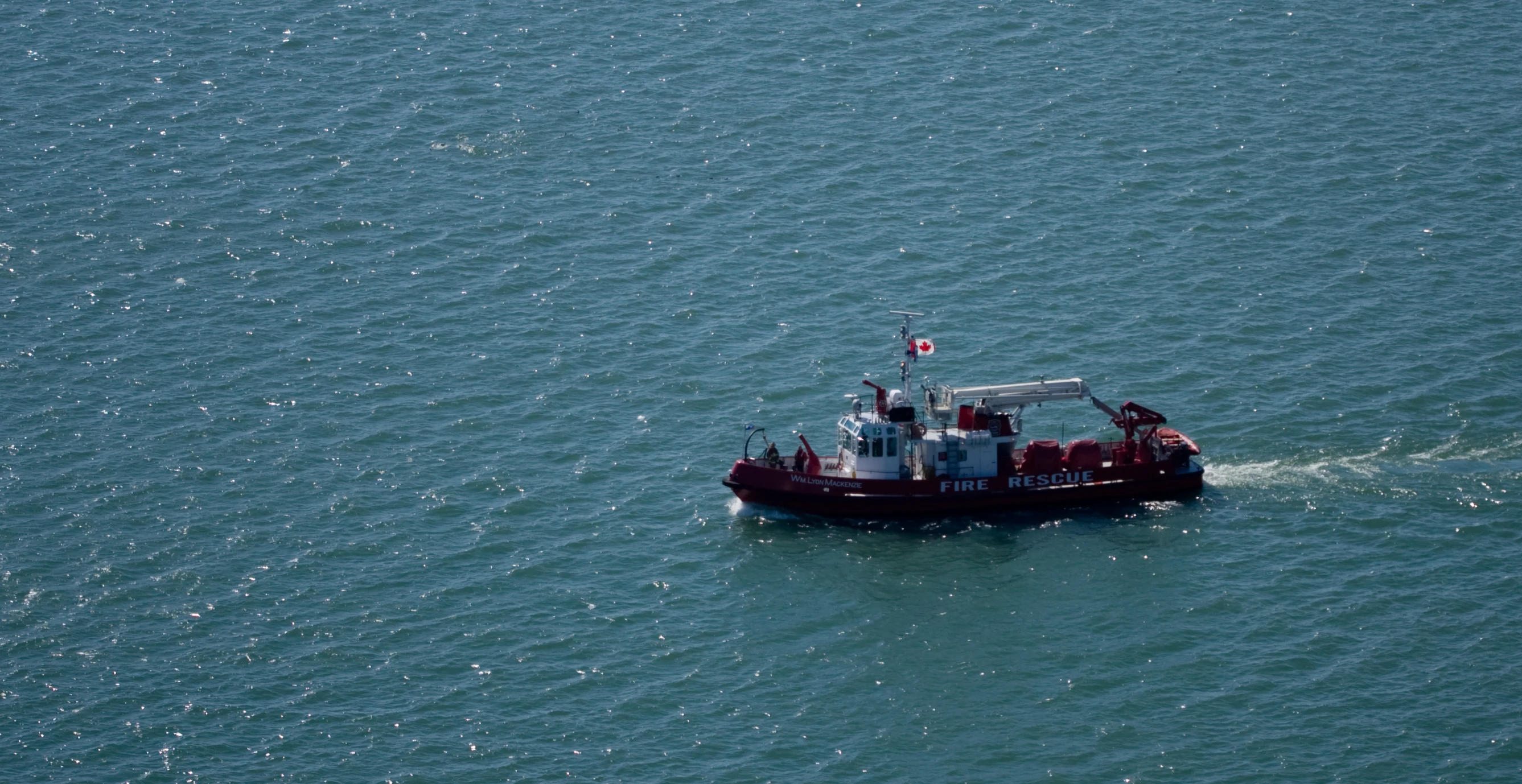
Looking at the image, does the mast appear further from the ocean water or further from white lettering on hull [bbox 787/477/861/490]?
the ocean water

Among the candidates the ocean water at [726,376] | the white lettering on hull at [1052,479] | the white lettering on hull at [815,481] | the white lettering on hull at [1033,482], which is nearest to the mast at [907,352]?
the white lettering on hull at [1033,482]

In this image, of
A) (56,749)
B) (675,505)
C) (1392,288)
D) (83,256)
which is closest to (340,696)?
(56,749)

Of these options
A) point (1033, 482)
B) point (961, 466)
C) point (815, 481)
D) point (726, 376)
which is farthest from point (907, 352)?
point (726, 376)

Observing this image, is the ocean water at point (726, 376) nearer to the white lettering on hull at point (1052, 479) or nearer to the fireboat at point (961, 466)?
the fireboat at point (961, 466)

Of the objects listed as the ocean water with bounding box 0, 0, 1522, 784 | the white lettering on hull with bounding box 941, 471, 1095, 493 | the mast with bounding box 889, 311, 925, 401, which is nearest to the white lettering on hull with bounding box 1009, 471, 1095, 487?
the white lettering on hull with bounding box 941, 471, 1095, 493

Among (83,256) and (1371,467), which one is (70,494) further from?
(1371,467)

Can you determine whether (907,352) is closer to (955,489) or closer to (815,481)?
(955,489)
